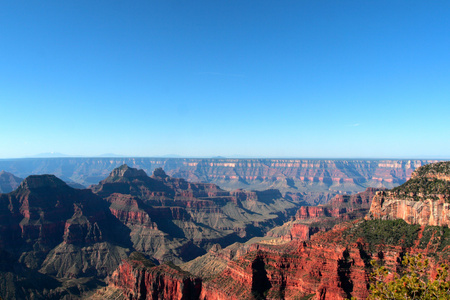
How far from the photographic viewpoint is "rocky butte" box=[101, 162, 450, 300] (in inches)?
2621

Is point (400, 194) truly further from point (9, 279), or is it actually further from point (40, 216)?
point (40, 216)

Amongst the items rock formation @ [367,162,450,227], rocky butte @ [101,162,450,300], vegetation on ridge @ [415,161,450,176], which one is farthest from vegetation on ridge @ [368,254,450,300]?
vegetation on ridge @ [415,161,450,176]

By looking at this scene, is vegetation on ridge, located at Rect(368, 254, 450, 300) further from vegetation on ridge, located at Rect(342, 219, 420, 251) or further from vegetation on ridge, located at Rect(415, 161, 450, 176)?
vegetation on ridge, located at Rect(415, 161, 450, 176)

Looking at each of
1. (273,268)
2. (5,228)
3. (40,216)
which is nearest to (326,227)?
(273,268)

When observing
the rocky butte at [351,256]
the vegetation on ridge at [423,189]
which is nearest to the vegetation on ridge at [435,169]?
the rocky butte at [351,256]

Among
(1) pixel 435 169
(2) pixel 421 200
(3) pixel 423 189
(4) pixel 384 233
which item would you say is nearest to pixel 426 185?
(3) pixel 423 189

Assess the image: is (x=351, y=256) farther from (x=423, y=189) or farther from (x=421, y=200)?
(x=423, y=189)

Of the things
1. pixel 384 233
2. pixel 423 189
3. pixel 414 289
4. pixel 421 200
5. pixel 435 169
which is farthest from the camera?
pixel 435 169

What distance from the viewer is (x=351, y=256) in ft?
234

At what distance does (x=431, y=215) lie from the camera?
70.2 m

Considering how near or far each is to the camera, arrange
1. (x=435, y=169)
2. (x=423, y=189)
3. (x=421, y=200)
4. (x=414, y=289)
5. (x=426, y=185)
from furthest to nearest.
Answer: (x=435, y=169) → (x=426, y=185) → (x=423, y=189) → (x=421, y=200) → (x=414, y=289)

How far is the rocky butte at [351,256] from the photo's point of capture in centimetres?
6656

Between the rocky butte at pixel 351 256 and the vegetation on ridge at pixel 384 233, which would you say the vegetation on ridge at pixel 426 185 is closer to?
the rocky butte at pixel 351 256

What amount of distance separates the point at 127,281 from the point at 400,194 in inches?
3525
